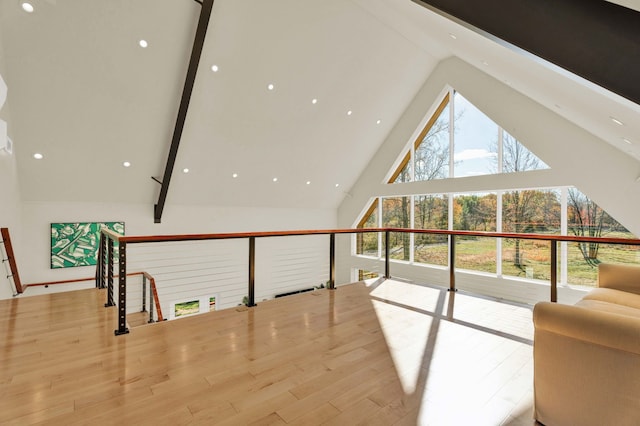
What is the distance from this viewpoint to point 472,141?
23.3 feet

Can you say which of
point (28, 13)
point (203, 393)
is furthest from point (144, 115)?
point (203, 393)

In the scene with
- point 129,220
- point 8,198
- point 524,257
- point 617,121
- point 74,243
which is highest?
point 617,121

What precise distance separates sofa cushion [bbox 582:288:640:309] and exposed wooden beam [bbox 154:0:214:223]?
5245 mm

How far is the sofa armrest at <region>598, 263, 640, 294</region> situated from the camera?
2682mm

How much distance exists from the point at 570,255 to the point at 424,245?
114 inches

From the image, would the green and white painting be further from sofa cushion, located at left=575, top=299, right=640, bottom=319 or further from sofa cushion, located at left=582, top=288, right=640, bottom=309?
sofa cushion, located at left=582, top=288, right=640, bottom=309

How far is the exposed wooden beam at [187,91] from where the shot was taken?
415cm

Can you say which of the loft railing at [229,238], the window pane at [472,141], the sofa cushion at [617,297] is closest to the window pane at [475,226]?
the window pane at [472,141]

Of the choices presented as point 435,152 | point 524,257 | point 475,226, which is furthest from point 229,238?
point 435,152

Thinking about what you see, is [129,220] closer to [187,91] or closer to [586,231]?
[187,91]

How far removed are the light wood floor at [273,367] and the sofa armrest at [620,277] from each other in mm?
767

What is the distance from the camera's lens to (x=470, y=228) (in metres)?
7.16

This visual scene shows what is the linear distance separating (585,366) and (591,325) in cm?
21

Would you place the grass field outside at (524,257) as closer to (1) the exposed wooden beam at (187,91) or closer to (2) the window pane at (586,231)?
(2) the window pane at (586,231)
